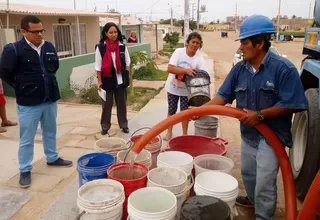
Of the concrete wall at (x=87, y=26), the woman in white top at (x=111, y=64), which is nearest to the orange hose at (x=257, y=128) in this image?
the woman in white top at (x=111, y=64)

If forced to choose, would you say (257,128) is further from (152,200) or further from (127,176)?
(127,176)

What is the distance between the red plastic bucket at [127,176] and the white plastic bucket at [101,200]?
0.10 m

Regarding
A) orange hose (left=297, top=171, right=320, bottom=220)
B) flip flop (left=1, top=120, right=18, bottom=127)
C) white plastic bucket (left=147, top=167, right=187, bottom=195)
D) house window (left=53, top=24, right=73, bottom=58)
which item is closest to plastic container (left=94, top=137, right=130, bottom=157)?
white plastic bucket (left=147, top=167, right=187, bottom=195)

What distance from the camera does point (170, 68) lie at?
416 cm

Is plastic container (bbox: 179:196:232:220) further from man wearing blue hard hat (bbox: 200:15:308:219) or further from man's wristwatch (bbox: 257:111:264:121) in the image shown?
man's wristwatch (bbox: 257:111:264:121)

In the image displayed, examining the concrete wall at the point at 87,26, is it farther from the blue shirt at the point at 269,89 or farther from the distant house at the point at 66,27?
the blue shirt at the point at 269,89

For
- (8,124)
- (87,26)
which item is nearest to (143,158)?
(8,124)

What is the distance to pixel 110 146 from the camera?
3.41m

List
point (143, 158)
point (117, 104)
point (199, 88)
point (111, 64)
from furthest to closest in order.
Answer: point (117, 104) < point (111, 64) < point (199, 88) < point (143, 158)

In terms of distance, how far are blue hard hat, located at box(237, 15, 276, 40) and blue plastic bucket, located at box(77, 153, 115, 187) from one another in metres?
1.68

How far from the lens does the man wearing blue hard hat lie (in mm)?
2361

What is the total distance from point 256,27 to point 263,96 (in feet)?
1.85

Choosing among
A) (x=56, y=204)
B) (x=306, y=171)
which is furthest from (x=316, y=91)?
(x=56, y=204)

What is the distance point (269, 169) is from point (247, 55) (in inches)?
39.1
